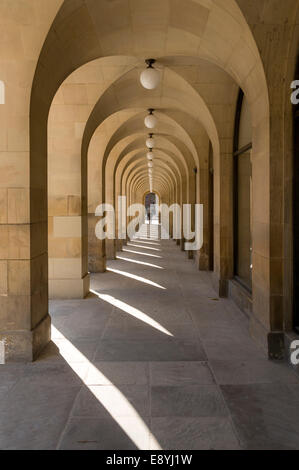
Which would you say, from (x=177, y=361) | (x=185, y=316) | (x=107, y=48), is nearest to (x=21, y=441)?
(x=177, y=361)

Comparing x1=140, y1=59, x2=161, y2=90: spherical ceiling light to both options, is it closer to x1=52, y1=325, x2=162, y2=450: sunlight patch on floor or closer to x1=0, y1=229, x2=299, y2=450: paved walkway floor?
x1=0, y1=229, x2=299, y2=450: paved walkway floor

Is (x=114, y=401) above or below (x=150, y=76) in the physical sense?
below

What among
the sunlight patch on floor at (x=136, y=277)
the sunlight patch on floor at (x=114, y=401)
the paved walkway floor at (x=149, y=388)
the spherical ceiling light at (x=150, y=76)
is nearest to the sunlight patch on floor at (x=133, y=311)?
the paved walkway floor at (x=149, y=388)

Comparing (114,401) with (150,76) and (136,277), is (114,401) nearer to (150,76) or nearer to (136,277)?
(150,76)

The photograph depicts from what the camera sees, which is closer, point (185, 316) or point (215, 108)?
point (185, 316)

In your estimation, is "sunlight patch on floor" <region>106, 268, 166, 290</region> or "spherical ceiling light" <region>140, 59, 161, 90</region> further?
"sunlight patch on floor" <region>106, 268, 166, 290</region>

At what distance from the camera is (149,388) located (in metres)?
3.87

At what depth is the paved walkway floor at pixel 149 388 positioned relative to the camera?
303 cm

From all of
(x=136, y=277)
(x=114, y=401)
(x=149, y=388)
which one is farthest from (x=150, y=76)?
(x=136, y=277)

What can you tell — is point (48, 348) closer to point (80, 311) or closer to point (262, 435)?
point (80, 311)

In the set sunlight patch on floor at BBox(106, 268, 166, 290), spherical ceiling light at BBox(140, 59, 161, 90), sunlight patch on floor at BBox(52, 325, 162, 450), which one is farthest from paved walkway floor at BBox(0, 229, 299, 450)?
spherical ceiling light at BBox(140, 59, 161, 90)

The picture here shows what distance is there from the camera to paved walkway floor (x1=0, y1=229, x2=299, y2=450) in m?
3.03
